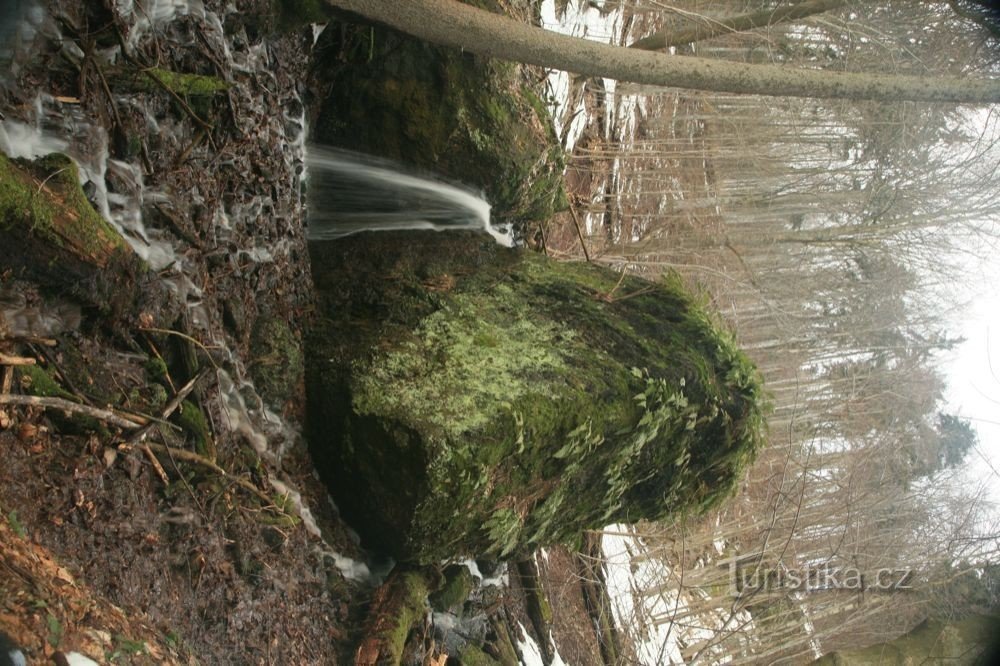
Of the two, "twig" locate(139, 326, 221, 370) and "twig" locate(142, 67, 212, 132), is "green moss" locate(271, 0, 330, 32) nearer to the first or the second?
"twig" locate(142, 67, 212, 132)

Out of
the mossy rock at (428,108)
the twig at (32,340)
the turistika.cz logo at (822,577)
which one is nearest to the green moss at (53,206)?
the twig at (32,340)

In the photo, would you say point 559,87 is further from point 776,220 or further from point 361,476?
point 361,476

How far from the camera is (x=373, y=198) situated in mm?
4758

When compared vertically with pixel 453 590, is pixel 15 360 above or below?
above

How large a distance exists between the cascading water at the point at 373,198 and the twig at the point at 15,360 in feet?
7.15

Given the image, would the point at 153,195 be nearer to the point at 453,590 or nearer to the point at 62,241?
the point at 62,241

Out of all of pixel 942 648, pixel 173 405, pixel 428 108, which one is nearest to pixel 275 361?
pixel 173 405

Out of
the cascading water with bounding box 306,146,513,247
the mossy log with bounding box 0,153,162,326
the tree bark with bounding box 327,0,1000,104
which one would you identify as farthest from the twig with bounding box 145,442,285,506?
the tree bark with bounding box 327,0,1000,104

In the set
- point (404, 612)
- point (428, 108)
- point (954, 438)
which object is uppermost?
point (428, 108)

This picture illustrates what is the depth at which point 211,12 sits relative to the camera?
3.47m

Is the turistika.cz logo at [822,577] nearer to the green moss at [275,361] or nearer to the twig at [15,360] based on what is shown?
the green moss at [275,361]

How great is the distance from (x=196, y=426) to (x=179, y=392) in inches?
7.9

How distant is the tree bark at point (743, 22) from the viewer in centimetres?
539

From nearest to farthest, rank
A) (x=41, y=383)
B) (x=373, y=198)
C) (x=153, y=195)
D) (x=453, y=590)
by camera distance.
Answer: (x=41, y=383)
(x=153, y=195)
(x=373, y=198)
(x=453, y=590)
